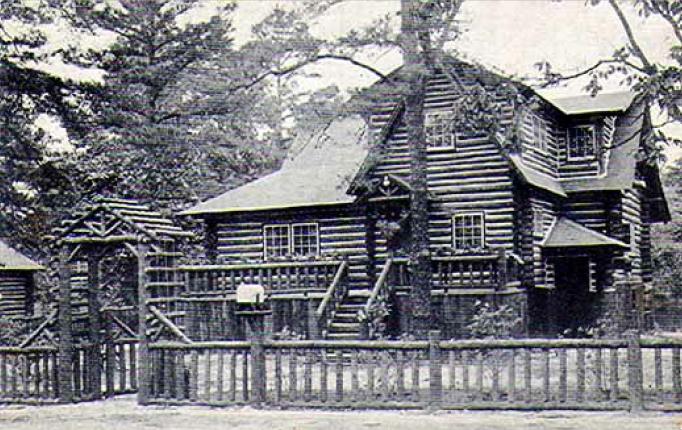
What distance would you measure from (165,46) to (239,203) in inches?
475

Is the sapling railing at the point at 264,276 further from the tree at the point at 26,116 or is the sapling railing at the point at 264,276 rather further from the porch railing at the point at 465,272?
the tree at the point at 26,116

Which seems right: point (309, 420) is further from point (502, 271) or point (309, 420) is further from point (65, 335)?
point (502, 271)

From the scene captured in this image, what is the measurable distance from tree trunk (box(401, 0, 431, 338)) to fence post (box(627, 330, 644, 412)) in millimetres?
10046

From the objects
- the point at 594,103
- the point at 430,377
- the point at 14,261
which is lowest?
the point at 430,377

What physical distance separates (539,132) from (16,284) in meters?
20.0

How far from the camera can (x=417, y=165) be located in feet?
76.6

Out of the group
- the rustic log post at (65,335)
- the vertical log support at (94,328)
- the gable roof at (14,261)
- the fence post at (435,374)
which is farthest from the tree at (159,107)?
the fence post at (435,374)

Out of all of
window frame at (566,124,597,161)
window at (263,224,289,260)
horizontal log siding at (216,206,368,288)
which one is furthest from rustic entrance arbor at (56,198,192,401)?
window frame at (566,124,597,161)

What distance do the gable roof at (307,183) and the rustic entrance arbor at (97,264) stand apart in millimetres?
11081

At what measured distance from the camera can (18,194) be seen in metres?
21.8

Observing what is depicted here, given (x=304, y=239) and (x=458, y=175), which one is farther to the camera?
(x=304, y=239)

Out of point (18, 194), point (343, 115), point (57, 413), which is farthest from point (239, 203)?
point (57, 413)

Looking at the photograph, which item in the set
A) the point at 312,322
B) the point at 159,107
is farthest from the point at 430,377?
the point at 159,107

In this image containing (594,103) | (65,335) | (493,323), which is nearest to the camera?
(65,335)
